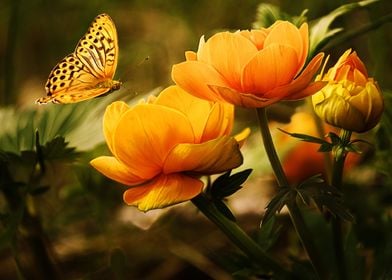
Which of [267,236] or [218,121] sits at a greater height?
[218,121]

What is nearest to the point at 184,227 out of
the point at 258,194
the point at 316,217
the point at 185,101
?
the point at 258,194

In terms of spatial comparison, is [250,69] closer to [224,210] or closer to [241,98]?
[241,98]

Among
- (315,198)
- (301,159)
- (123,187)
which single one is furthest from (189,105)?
(123,187)

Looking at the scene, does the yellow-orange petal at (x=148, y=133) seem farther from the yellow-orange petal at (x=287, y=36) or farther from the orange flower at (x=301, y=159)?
the orange flower at (x=301, y=159)

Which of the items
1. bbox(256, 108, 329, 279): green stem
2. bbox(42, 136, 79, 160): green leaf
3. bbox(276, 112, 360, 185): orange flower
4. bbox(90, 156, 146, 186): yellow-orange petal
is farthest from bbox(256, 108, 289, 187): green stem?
bbox(276, 112, 360, 185): orange flower

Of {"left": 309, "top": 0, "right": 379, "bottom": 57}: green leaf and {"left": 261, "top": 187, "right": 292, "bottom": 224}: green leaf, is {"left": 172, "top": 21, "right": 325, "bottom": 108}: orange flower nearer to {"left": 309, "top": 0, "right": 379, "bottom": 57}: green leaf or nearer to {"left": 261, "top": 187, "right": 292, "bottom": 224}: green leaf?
{"left": 261, "top": 187, "right": 292, "bottom": 224}: green leaf

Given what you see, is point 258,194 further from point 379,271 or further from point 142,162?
point 142,162

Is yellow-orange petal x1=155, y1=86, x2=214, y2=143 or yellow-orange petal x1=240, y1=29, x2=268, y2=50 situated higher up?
yellow-orange petal x1=240, y1=29, x2=268, y2=50
